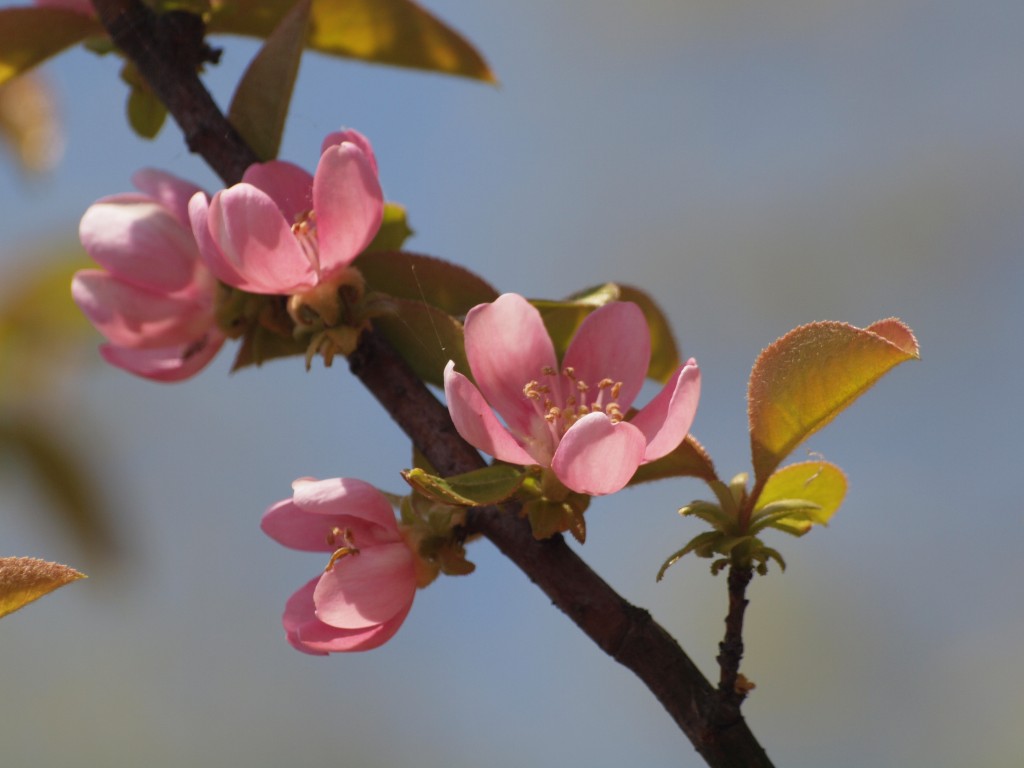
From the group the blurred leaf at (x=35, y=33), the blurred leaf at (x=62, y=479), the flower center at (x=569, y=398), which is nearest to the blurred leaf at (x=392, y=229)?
the flower center at (x=569, y=398)

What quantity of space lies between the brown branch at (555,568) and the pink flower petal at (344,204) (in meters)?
0.07

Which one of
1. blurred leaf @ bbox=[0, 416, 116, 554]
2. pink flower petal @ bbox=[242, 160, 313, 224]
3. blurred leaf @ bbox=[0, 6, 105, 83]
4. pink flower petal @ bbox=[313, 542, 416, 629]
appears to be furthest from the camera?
blurred leaf @ bbox=[0, 416, 116, 554]

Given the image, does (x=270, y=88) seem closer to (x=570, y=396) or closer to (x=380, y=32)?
(x=380, y=32)

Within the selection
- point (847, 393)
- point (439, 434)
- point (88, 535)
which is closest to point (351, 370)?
point (439, 434)

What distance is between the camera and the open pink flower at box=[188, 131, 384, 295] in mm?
680

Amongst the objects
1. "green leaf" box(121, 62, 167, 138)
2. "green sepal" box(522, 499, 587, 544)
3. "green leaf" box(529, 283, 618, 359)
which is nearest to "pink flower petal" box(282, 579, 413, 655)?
"green sepal" box(522, 499, 587, 544)

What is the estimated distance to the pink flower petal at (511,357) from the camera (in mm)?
652

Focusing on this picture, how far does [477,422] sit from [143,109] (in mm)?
503

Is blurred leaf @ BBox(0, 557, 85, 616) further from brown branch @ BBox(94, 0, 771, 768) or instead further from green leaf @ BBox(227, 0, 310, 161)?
green leaf @ BBox(227, 0, 310, 161)

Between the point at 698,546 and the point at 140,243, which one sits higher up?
the point at 140,243

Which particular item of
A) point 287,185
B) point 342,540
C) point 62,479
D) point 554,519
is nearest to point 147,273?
point 287,185

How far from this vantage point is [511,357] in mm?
675

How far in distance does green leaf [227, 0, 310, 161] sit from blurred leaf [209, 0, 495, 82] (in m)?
0.12

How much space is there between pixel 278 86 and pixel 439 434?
0.30 meters
